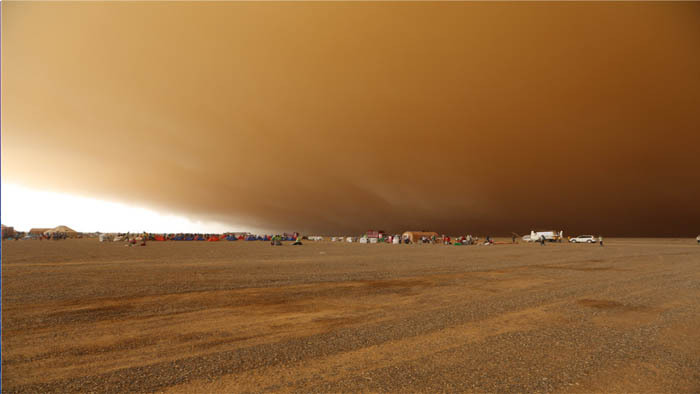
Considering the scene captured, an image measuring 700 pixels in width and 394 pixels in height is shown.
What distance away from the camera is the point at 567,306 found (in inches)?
496

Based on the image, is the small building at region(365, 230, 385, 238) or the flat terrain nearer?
the flat terrain

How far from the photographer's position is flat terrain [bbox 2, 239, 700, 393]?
23.7 ft

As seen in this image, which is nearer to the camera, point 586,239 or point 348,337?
point 348,337

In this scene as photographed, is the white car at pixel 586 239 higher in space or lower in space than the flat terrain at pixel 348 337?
higher

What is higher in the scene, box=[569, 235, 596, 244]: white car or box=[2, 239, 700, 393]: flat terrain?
box=[569, 235, 596, 244]: white car

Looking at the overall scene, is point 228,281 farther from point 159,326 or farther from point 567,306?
point 567,306

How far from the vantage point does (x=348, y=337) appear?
31.0ft

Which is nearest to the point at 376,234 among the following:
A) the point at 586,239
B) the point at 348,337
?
the point at 586,239

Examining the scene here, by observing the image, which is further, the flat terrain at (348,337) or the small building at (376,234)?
the small building at (376,234)

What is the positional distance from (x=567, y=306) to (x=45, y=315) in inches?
647

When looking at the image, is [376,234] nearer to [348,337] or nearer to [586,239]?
[586,239]

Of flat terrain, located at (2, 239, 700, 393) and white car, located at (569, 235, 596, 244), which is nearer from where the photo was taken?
flat terrain, located at (2, 239, 700, 393)

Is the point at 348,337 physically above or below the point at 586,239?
below

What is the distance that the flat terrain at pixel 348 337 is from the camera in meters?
7.21
